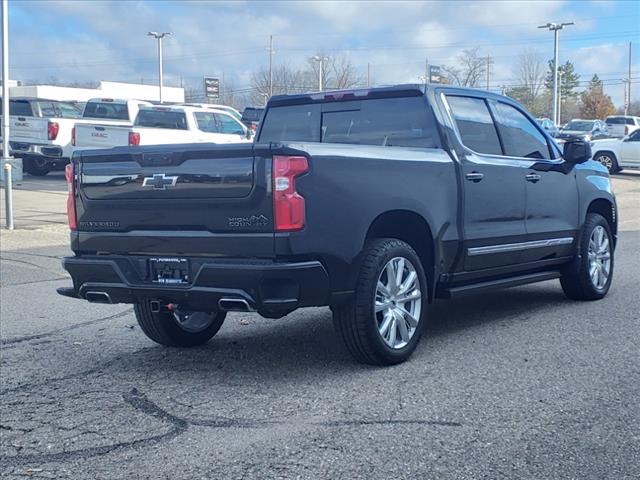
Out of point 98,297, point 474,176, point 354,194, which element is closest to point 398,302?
point 354,194

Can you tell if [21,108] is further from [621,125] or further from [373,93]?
[621,125]

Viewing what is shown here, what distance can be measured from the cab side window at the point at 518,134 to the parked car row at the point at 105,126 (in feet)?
29.9

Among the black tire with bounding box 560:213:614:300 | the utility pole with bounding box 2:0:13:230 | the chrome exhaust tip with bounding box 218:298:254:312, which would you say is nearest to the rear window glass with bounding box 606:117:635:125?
the utility pole with bounding box 2:0:13:230

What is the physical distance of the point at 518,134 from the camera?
751cm

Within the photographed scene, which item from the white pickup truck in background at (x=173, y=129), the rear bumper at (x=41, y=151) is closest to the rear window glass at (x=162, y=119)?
the white pickup truck in background at (x=173, y=129)

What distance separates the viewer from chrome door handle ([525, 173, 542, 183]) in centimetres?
729

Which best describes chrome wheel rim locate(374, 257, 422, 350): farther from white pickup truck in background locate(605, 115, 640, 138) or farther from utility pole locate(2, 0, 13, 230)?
white pickup truck in background locate(605, 115, 640, 138)

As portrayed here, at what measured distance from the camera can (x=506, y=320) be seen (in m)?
7.45

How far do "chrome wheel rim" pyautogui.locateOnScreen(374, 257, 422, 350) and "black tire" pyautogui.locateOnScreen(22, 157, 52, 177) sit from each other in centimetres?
2157

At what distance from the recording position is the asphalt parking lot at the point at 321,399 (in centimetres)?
418

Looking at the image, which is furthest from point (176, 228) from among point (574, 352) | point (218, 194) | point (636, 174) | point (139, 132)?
point (636, 174)

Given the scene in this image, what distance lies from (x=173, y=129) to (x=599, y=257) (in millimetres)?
14151

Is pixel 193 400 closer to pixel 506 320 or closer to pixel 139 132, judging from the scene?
pixel 506 320

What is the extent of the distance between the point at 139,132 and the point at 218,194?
1477 cm
